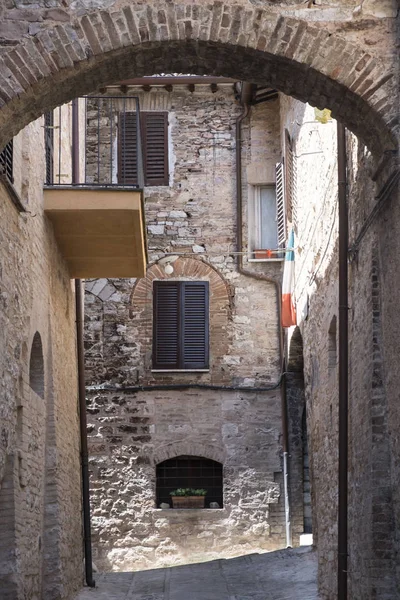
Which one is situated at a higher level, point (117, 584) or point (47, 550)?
point (47, 550)

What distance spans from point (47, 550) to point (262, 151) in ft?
26.9

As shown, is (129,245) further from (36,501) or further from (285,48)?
(285,48)

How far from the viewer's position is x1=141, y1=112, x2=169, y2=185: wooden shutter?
16859mm

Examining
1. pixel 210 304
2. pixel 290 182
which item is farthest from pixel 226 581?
pixel 290 182

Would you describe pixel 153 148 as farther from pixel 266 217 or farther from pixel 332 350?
pixel 332 350

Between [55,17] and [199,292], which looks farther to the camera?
[199,292]

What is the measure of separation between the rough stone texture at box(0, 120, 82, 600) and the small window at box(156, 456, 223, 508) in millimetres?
3484

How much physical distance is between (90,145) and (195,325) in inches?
123

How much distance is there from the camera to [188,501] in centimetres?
1552

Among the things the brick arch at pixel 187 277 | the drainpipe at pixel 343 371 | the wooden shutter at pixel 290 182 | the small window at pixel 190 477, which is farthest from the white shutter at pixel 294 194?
the drainpipe at pixel 343 371

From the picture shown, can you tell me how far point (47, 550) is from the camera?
10.4 m

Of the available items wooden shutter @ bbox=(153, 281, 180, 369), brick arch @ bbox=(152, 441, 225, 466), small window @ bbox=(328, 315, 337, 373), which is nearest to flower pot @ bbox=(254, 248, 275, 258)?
wooden shutter @ bbox=(153, 281, 180, 369)

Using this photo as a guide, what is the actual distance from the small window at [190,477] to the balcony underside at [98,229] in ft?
13.4

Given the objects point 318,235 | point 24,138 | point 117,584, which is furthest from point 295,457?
point 24,138
